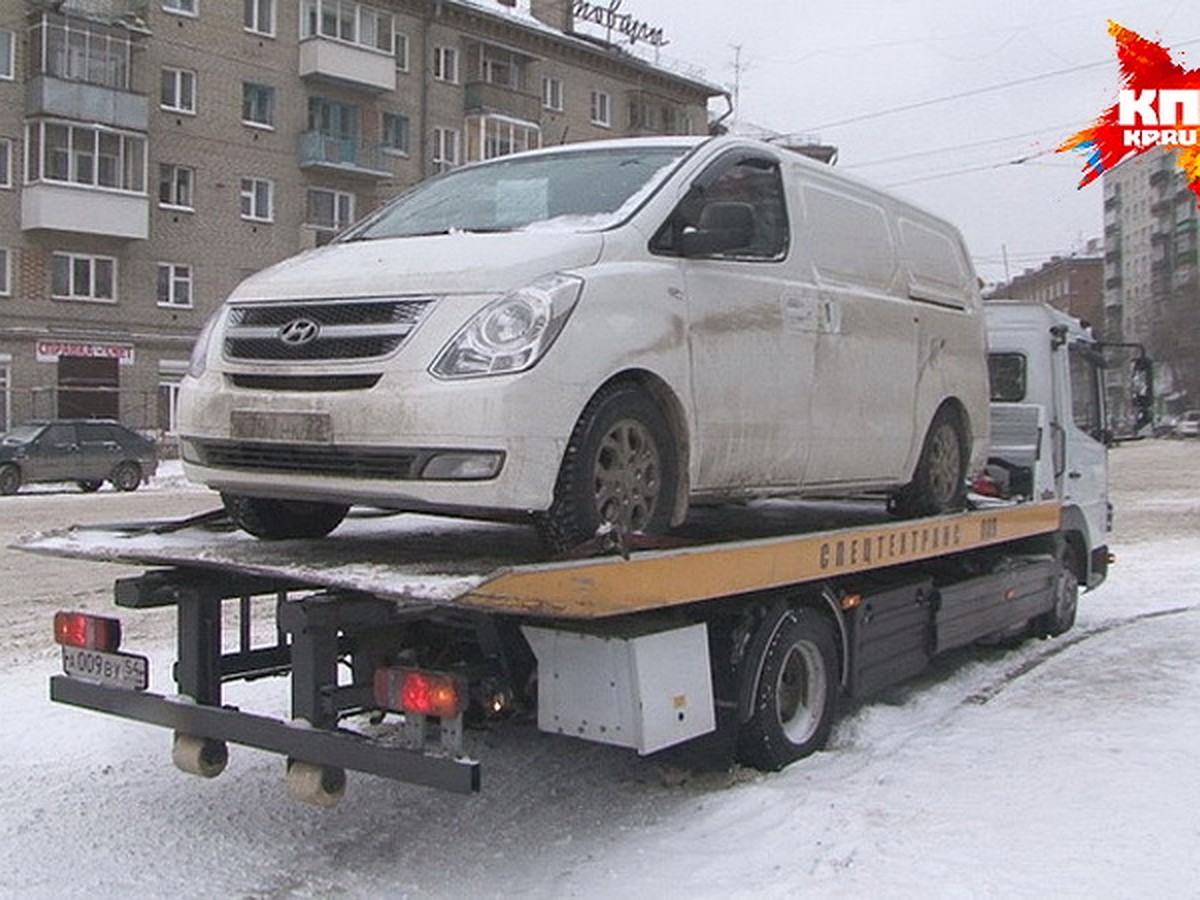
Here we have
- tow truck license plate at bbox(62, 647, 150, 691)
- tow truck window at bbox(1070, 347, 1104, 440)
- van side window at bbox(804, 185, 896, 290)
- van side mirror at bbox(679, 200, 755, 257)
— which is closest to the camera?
tow truck license plate at bbox(62, 647, 150, 691)

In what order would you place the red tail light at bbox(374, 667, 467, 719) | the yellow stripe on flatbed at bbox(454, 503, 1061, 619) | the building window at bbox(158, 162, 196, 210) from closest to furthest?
the yellow stripe on flatbed at bbox(454, 503, 1061, 619) → the red tail light at bbox(374, 667, 467, 719) → the building window at bbox(158, 162, 196, 210)

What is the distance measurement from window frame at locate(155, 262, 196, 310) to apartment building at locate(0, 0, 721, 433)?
5 centimetres

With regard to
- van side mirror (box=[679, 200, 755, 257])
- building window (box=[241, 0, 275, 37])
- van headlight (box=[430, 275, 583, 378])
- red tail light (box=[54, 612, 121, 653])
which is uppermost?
building window (box=[241, 0, 275, 37])

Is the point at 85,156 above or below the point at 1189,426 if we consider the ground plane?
above

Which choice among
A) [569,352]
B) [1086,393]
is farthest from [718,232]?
[1086,393]

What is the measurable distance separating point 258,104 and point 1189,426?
183 ft

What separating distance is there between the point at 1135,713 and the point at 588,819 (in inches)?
126

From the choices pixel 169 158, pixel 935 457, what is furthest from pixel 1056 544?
pixel 169 158

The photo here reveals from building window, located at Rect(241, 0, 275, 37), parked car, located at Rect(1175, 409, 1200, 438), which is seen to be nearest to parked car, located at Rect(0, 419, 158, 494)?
building window, located at Rect(241, 0, 275, 37)

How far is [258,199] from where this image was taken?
133ft

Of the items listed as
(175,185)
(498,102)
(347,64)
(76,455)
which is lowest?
(76,455)

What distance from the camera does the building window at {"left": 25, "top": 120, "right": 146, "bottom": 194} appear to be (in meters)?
34.7

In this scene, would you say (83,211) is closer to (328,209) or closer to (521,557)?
(328,209)

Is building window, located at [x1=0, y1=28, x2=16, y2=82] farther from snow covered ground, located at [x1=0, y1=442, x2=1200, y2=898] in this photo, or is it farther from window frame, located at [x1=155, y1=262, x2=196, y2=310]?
snow covered ground, located at [x1=0, y1=442, x2=1200, y2=898]
